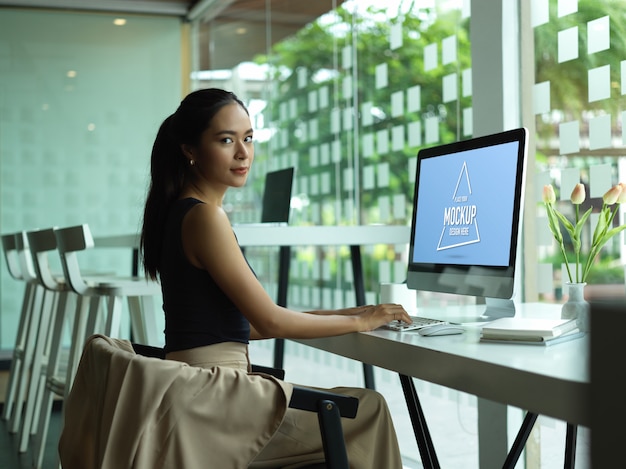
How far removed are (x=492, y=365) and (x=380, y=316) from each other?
535 millimetres

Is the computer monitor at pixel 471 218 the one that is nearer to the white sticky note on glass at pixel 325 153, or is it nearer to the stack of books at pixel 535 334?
the stack of books at pixel 535 334

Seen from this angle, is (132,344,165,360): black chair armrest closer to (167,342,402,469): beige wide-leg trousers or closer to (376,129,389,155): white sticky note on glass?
(167,342,402,469): beige wide-leg trousers

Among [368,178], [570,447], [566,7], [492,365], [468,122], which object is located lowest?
[570,447]

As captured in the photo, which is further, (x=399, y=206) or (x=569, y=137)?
(x=399, y=206)

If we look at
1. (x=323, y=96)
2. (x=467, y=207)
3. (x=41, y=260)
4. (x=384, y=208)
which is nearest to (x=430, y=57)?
(x=384, y=208)

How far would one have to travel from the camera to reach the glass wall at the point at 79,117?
6.52 meters

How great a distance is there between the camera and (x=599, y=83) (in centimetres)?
254

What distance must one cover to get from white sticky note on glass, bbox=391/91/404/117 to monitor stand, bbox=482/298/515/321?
5.72ft

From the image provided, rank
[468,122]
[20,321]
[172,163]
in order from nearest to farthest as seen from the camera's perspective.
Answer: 1. [172,163]
2. [468,122]
3. [20,321]

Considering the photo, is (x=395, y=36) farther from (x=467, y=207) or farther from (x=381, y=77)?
(x=467, y=207)

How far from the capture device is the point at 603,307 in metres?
0.94

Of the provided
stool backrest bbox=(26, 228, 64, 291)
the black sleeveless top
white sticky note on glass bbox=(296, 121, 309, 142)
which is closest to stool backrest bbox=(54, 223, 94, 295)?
stool backrest bbox=(26, 228, 64, 291)

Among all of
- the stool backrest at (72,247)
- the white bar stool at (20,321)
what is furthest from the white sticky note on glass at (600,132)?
the white bar stool at (20,321)

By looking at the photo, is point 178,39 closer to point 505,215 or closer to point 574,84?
point 574,84
